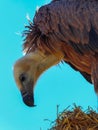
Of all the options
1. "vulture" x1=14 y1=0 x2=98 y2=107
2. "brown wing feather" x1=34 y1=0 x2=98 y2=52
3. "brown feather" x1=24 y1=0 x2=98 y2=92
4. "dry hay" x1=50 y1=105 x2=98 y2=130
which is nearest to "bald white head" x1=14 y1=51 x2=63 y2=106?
"vulture" x1=14 y1=0 x2=98 y2=107

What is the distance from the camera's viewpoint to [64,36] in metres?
5.38

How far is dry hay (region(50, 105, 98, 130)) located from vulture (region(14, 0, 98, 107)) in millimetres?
342

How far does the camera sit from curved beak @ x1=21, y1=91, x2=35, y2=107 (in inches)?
219

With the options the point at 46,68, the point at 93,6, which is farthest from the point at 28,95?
the point at 93,6

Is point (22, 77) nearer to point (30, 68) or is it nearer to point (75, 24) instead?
point (30, 68)

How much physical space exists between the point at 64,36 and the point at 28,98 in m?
0.87

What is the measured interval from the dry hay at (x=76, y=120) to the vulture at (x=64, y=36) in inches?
13.5

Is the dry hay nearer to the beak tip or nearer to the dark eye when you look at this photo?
the beak tip

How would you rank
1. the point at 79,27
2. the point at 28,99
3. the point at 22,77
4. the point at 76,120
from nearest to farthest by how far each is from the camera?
the point at 76,120 < the point at 79,27 < the point at 28,99 < the point at 22,77

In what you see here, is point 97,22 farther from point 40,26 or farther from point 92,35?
point 40,26

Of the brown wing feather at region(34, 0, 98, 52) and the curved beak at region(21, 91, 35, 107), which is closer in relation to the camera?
the brown wing feather at region(34, 0, 98, 52)

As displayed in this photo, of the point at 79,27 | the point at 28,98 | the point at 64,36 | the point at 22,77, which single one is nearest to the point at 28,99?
the point at 28,98

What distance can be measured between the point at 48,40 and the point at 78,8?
0.50 meters

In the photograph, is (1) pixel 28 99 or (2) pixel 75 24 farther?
(1) pixel 28 99
